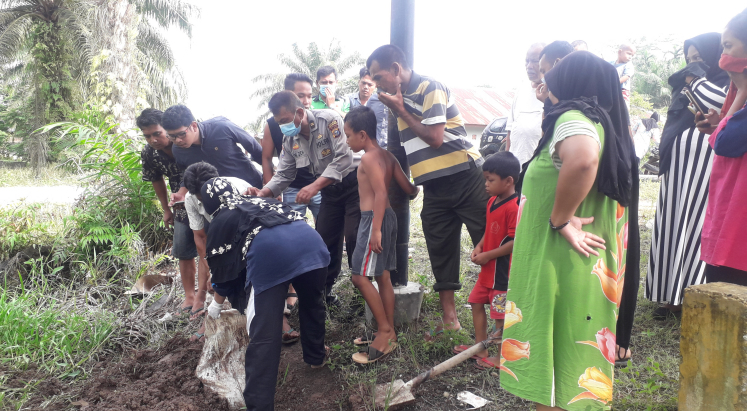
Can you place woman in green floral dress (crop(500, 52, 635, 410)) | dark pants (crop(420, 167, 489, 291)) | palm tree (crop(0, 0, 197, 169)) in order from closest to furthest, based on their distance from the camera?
1. woman in green floral dress (crop(500, 52, 635, 410))
2. dark pants (crop(420, 167, 489, 291))
3. palm tree (crop(0, 0, 197, 169))

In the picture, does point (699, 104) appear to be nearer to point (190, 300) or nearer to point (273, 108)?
point (273, 108)

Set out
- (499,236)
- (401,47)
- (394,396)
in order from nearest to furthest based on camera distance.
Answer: (394,396)
(499,236)
(401,47)

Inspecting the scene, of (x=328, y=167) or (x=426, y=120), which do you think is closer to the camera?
(x=426, y=120)

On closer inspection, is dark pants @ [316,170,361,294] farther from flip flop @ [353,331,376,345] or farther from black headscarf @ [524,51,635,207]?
black headscarf @ [524,51,635,207]

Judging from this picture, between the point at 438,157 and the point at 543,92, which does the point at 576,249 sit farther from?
the point at 438,157

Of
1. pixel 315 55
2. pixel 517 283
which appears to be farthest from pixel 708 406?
pixel 315 55

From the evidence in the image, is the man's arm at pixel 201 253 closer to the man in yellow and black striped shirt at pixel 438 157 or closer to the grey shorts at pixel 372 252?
the grey shorts at pixel 372 252

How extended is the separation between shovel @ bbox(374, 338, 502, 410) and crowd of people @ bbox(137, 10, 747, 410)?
14.3 inches

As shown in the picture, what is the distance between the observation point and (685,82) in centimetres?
315

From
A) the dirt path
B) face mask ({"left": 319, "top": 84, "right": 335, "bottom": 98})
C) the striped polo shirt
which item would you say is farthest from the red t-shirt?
the dirt path

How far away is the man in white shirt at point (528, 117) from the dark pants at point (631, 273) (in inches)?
69.6

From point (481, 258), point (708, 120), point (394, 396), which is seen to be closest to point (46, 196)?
point (394, 396)

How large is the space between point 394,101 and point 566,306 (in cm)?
163

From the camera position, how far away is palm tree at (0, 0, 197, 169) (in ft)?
41.6
